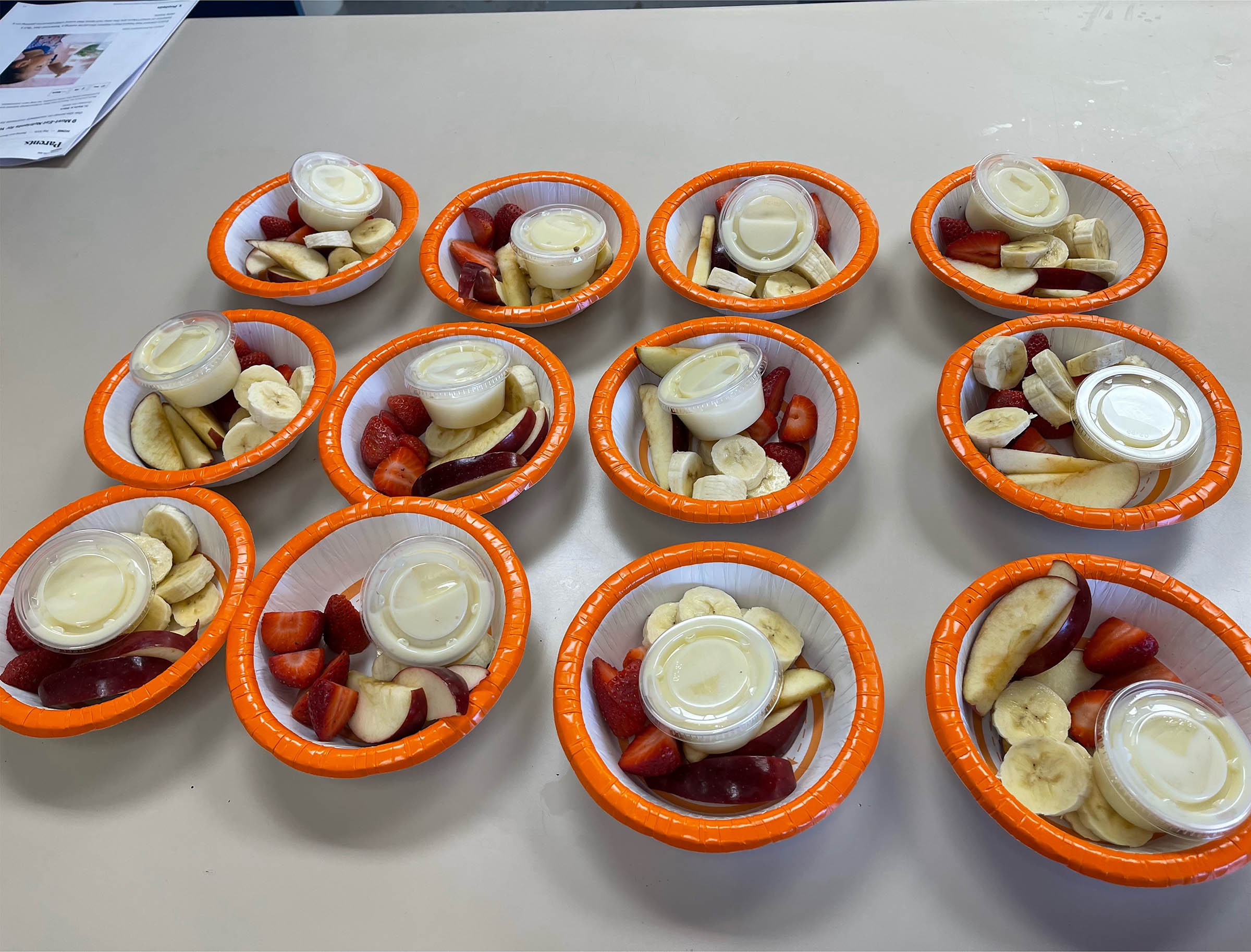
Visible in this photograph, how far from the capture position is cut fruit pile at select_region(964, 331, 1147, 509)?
130 cm

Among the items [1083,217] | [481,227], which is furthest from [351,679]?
[1083,217]

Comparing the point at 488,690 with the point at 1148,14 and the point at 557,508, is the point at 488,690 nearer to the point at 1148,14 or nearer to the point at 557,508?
the point at 557,508

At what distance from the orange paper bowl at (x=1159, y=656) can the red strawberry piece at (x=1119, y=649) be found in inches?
1.7

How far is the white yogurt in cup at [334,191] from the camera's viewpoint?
1.87 m

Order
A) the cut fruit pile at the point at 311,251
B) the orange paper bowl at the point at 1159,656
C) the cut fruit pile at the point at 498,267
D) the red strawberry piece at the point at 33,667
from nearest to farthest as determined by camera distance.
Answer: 1. the orange paper bowl at the point at 1159,656
2. the red strawberry piece at the point at 33,667
3. the cut fruit pile at the point at 498,267
4. the cut fruit pile at the point at 311,251

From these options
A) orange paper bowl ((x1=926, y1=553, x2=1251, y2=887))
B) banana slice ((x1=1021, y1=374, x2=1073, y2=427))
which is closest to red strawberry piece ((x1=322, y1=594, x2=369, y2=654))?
orange paper bowl ((x1=926, y1=553, x2=1251, y2=887))

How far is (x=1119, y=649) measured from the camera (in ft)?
3.63

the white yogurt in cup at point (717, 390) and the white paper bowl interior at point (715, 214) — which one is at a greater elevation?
the white paper bowl interior at point (715, 214)

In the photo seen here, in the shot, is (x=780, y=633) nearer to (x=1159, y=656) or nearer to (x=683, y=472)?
(x=683, y=472)

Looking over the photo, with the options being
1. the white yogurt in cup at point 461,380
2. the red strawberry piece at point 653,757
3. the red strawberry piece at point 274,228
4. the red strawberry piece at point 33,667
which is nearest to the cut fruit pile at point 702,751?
the red strawberry piece at point 653,757

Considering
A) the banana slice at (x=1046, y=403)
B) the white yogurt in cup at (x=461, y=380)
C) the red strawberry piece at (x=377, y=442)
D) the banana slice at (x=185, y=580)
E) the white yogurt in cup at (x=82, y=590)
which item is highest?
the banana slice at (x=1046, y=403)

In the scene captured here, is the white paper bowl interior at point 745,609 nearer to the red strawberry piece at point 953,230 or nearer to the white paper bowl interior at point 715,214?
the white paper bowl interior at point 715,214

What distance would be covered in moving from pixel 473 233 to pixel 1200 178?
1.81 m

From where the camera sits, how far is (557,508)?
1503mm
